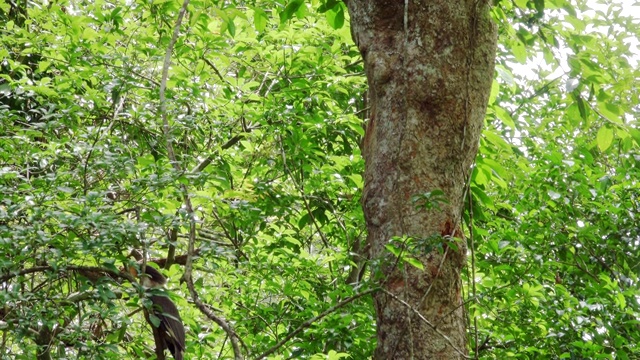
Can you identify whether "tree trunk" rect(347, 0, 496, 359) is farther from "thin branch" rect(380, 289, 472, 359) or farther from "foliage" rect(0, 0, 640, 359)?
"foliage" rect(0, 0, 640, 359)

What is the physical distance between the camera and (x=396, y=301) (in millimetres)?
1668

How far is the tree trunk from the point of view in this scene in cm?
165

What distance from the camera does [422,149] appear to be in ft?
5.70

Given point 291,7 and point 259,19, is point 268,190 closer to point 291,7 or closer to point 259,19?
point 259,19

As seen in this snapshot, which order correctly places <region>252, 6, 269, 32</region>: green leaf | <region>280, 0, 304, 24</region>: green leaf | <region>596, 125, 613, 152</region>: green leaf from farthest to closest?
<region>252, 6, 269, 32</region>: green leaf, <region>280, 0, 304, 24</region>: green leaf, <region>596, 125, 613, 152</region>: green leaf

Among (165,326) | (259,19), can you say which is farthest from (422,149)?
(165,326)

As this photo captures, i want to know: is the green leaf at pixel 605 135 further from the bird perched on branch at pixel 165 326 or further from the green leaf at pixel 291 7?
the bird perched on branch at pixel 165 326

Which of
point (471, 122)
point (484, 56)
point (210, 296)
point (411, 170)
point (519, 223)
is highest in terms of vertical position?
point (519, 223)

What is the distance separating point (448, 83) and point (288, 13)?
786 mm

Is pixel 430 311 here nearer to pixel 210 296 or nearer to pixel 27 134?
pixel 27 134

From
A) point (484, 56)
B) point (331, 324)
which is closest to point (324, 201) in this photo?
point (331, 324)

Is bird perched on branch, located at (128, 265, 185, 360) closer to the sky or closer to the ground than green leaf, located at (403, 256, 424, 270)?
closer to the ground

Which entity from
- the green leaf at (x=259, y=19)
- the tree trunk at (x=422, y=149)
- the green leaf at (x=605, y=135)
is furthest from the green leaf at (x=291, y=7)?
the green leaf at (x=605, y=135)

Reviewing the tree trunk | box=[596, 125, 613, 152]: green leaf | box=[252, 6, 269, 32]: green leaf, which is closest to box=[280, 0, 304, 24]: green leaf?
box=[252, 6, 269, 32]: green leaf
